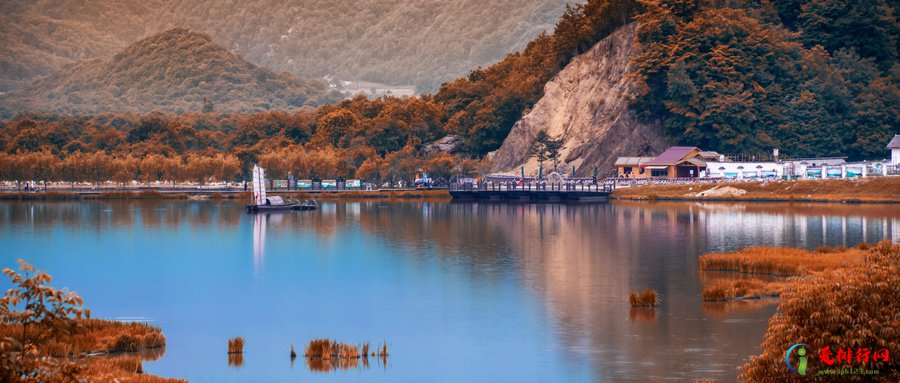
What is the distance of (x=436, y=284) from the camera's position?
2048 inches

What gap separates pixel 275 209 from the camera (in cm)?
11688

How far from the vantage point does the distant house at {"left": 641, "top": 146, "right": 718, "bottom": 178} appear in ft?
460

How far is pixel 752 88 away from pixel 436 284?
107 meters

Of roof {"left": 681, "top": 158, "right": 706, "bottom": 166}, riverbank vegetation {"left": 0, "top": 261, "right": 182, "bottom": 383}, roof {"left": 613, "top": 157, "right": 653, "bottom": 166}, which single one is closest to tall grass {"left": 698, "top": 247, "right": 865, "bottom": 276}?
riverbank vegetation {"left": 0, "top": 261, "right": 182, "bottom": 383}

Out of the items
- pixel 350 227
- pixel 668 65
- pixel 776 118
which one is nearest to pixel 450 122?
pixel 668 65

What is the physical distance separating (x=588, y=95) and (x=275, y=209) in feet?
209

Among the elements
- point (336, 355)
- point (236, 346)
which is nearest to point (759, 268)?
point (336, 355)

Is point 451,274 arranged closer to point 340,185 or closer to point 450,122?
point 340,185

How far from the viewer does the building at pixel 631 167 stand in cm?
14575

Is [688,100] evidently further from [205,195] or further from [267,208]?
[205,195]

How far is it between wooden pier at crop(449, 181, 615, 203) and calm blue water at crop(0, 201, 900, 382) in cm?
2827

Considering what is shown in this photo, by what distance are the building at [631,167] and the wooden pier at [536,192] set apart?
658cm

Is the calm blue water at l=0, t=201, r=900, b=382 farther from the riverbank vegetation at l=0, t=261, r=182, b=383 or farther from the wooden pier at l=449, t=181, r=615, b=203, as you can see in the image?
the wooden pier at l=449, t=181, r=615, b=203

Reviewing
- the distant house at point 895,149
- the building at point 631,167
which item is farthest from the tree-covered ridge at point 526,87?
the distant house at point 895,149
